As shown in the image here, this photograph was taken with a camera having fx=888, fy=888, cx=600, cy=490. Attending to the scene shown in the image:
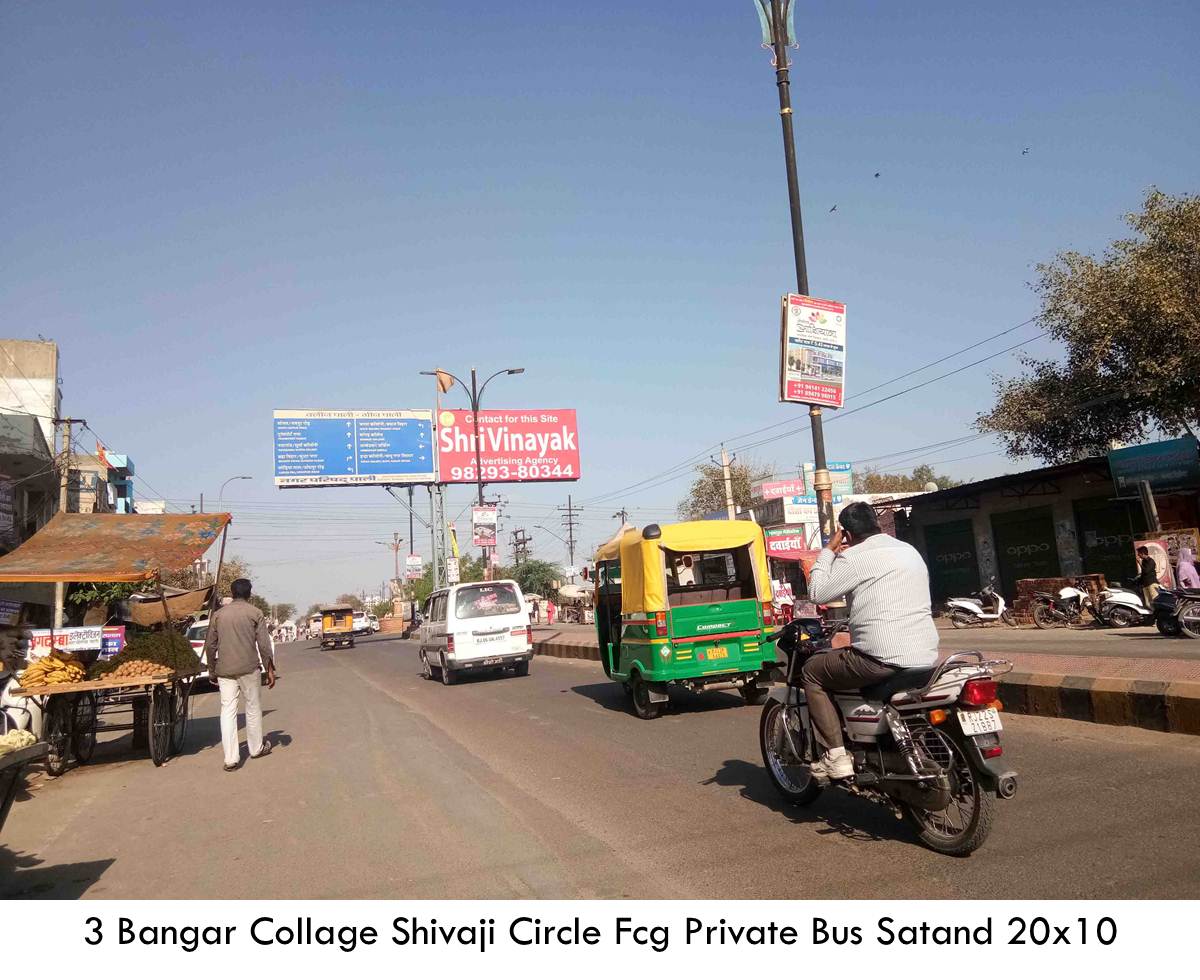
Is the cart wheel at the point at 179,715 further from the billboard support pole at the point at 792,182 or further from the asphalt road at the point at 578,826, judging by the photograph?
the billboard support pole at the point at 792,182

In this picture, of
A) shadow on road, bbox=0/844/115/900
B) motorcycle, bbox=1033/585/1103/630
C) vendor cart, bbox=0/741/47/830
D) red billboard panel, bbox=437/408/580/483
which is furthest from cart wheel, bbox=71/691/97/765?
red billboard panel, bbox=437/408/580/483

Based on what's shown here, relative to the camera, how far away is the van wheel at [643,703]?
11086mm

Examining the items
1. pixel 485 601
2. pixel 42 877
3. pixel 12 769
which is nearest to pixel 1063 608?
pixel 485 601

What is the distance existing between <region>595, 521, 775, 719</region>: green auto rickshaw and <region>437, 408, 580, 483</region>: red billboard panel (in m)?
27.5

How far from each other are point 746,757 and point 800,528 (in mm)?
34522

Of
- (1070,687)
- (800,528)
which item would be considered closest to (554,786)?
(1070,687)

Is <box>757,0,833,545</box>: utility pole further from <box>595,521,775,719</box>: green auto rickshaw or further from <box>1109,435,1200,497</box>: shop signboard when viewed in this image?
<box>1109,435,1200,497</box>: shop signboard

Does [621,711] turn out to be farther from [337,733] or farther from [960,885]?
[960,885]

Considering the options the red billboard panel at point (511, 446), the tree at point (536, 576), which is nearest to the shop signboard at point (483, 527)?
the red billboard panel at point (511, 446)

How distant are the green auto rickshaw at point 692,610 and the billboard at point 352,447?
27.3 m

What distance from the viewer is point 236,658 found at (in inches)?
372
